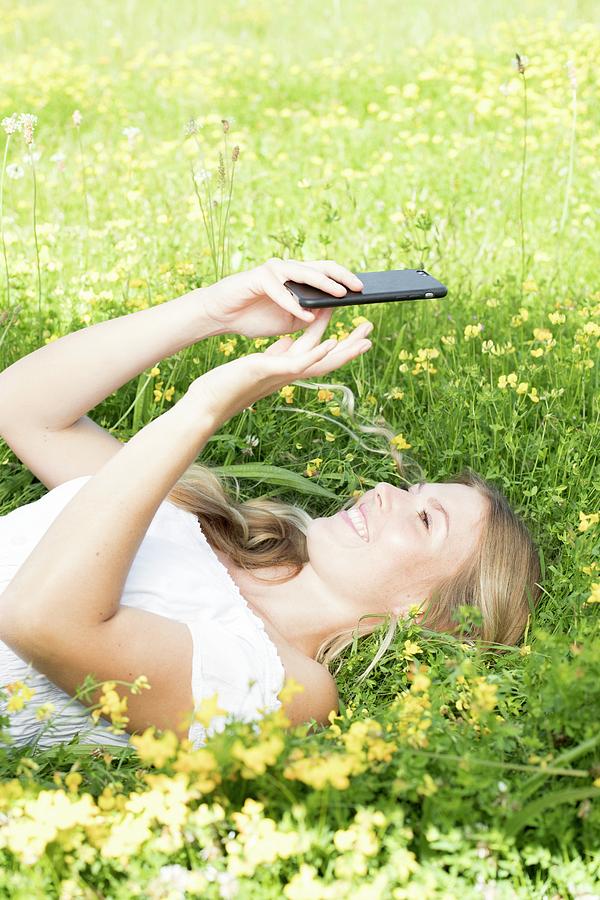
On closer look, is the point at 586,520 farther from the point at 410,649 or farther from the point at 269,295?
the point at 269,295

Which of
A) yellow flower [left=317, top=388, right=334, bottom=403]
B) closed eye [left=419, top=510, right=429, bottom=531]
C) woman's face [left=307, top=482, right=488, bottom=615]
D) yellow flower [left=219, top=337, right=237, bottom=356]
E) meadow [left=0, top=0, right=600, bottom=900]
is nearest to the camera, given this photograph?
meadow [left=0, top=0, right=600, bottom=900]

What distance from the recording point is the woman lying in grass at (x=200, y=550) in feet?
7.06

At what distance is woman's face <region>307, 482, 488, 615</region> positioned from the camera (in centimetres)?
258

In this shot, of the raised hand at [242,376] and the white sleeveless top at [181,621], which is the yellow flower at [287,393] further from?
the raised hand at [242,376]

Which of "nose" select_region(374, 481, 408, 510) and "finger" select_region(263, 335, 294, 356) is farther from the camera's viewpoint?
"nose" select_region(374, 481, 408, 510)

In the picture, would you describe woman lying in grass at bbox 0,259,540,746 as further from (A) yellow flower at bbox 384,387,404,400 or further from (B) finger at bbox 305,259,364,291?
(A) yellow flower at bbox 384,387,404,400

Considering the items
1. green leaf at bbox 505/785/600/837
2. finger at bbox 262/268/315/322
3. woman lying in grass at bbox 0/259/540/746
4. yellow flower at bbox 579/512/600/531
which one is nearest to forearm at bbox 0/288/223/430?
woman lying in grass at bbox 0/259/540/746

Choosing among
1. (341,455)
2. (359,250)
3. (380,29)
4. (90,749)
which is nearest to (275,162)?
(359,250)

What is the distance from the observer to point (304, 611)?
2631 mm

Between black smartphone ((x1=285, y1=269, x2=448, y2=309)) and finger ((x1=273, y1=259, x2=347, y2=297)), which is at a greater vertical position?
finger ((x1=273, y1=259, x2=347, y2=297))

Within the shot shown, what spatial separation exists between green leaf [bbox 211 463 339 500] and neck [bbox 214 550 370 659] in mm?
627

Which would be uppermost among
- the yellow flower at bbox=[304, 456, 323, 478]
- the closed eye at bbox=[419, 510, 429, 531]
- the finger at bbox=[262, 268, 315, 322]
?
the finger at bbox=[262, 268, 315, 322]

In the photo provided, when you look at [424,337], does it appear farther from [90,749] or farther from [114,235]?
[90,749]

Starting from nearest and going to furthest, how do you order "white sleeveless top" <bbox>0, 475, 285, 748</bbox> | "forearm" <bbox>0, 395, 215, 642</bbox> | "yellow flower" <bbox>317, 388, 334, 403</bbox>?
"forearm" <bbox>0, 395, 215, 642</bbox> < "white sleeveless top" <bbox>0, 475, 285, 748</bbox> < "yellow flower" <bbox>317, 388, 334, 403</bbox>
